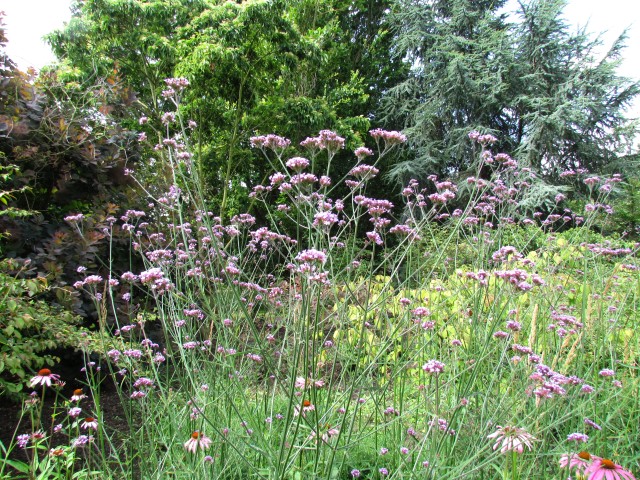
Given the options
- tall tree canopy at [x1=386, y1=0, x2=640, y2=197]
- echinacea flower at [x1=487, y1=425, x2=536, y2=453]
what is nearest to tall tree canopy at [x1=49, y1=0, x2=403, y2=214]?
tall tree canopy at [x1=386, y1=0, x2=640, y2=197]

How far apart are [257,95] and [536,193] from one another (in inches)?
281

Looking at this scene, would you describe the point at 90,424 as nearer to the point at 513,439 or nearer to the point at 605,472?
the point at 513,439

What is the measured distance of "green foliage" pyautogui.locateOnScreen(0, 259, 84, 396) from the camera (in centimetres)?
259

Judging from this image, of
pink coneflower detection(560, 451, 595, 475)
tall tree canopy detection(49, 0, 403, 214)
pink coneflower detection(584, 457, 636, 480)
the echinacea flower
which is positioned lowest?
Result: pink coneflower detection(560, 451, 595, 475)

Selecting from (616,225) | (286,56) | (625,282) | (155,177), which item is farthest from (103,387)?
(616,225)

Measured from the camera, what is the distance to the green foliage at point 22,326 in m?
2.59

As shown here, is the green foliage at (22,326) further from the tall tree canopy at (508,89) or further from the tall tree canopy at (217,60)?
the tall tree canopy at (508,89)

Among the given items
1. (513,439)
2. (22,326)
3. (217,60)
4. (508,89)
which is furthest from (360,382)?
(508,89)

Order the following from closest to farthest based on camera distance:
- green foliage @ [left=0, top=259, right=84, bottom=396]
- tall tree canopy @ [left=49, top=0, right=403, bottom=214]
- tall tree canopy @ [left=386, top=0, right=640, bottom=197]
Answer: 1. green foliage @ [left=0, top=259, right=84, bottom=396]
2. tall tree canopy @ [left=49, top=0, right=403, bottom=214]
3. tall tree canopy @ [left=386, top=0, right=640, bottom=197]

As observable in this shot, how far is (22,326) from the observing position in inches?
102

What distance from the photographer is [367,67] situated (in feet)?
46.3

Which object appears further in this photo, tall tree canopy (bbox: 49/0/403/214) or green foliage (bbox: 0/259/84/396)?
tall tree canopy (bbox: 49/0/403/214)

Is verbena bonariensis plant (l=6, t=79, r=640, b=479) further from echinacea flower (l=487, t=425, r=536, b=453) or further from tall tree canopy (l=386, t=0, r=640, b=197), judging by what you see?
tall tree canopy (l=386, t=0, r=640, b=197)

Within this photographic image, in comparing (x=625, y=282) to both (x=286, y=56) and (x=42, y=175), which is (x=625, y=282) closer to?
(x=42, y=175)
